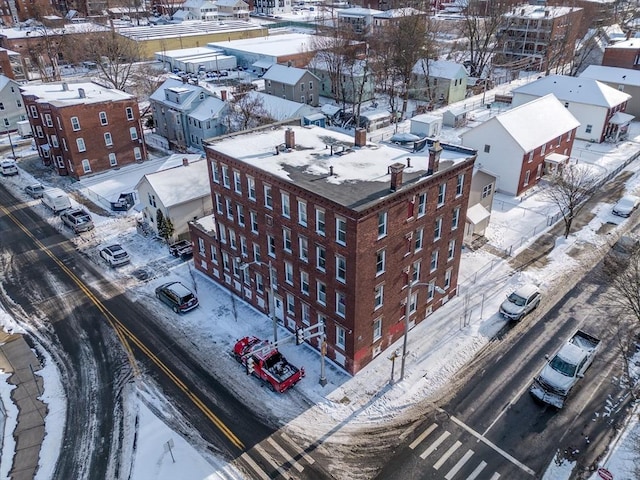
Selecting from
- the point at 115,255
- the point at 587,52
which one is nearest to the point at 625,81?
the point at 587,52

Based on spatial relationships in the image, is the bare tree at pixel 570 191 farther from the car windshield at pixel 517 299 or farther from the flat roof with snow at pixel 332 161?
the flat roof with snow at pixel 332 161

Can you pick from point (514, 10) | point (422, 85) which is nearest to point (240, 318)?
point (422, 85)

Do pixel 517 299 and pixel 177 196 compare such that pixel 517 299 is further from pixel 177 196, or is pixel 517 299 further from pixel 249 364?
pixel 177 196

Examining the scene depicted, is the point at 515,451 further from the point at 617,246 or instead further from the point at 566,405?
the point at 617,246

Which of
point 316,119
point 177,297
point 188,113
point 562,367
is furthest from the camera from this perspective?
point 316,119

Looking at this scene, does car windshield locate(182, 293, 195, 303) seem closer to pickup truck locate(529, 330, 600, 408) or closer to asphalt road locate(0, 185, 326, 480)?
asphalt road locate(0, 185, 326, 480)

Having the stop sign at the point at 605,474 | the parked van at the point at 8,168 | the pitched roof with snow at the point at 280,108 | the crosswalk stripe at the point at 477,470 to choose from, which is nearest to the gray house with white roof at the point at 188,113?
the pitched roof with snow at the point at 280,108
